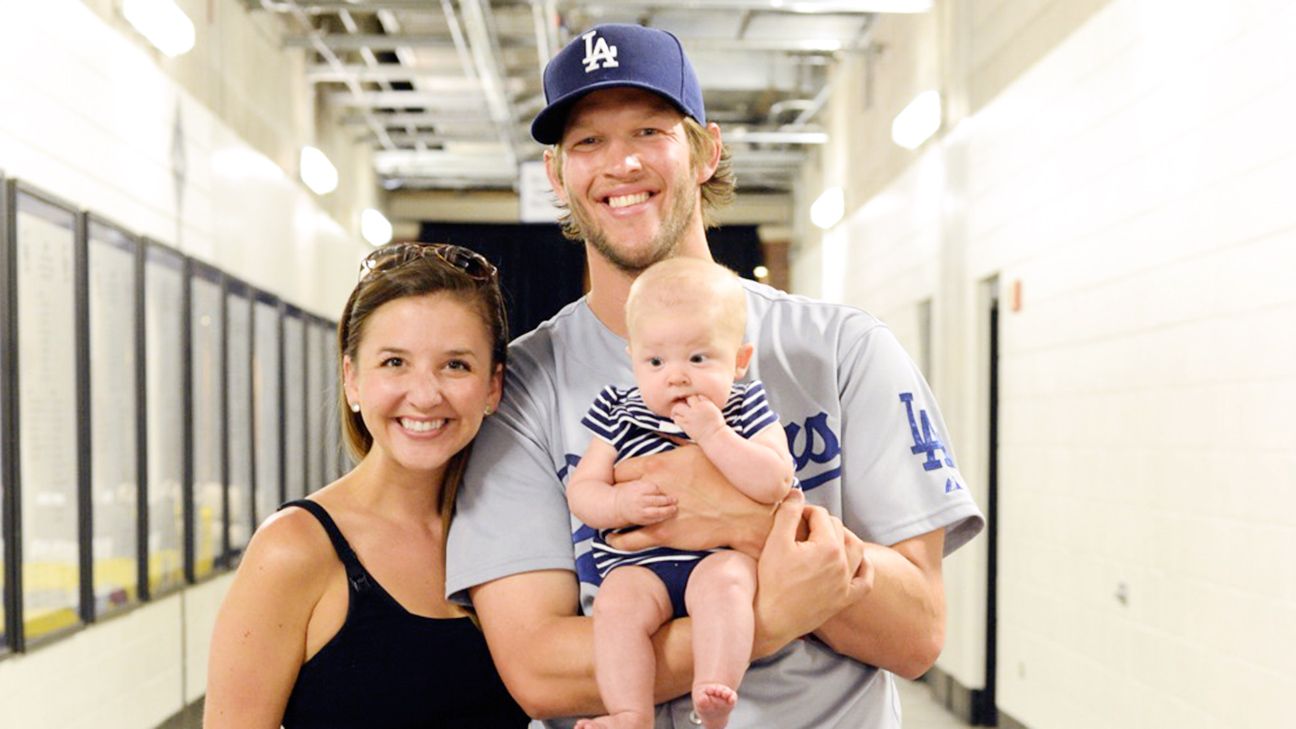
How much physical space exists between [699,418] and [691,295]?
6.7 inches

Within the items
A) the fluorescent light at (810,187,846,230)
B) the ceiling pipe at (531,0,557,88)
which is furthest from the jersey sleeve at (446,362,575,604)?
the fluorescent light at (810,187,846,230)

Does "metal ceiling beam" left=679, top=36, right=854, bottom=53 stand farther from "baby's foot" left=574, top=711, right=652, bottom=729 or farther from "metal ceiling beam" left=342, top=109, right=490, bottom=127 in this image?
"baby's foot" left=574, top=711, right=652, bottom=729

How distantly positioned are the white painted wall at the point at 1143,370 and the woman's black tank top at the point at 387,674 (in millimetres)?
2556

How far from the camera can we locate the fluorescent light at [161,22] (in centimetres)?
533

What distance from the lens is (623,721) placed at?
1.56 metres

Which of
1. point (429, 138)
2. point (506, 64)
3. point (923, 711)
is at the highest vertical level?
point (506, 64)

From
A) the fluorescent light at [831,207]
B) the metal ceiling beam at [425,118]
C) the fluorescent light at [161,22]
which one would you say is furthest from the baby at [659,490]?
the metal ceiling beam at [425,118]

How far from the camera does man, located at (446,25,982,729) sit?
164cm

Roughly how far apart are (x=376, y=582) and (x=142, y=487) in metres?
4.15

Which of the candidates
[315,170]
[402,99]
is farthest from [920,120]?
[402,99]

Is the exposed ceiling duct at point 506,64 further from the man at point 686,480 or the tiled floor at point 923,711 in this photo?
the man at point 686,480

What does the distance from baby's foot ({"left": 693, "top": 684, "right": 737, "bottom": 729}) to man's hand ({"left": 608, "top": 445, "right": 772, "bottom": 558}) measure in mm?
195

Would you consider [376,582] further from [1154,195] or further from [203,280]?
[203,280]

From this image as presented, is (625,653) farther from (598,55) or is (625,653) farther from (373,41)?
(373,41)
